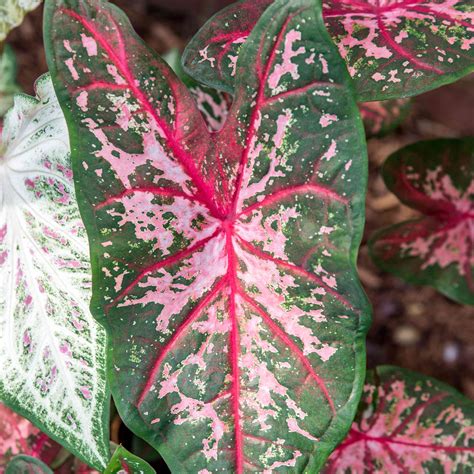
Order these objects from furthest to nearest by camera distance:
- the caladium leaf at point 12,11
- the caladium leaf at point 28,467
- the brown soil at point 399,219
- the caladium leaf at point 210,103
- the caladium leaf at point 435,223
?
the brown soil at point 399,219
the caladium leaf at point 435,223
the caladium leaf at point 210,103
the caladium leaf at point 12,11
the caladium leaf at point 28,467

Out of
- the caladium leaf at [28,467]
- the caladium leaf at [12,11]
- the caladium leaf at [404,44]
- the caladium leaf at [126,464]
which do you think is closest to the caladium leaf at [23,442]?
the caladium leaf at [28,467]

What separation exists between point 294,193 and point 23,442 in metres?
0.74

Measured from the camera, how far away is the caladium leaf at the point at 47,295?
0.81 m

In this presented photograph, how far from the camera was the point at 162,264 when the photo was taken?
75cm

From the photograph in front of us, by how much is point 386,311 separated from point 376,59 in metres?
1.03

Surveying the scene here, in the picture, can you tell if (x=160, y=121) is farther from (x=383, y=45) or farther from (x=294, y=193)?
(x=383, y=45)

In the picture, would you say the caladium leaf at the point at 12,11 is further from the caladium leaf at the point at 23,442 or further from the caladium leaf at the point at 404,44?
the caladium leaf at the point at 23,442

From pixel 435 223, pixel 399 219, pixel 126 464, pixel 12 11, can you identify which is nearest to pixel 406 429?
pixel 435 223

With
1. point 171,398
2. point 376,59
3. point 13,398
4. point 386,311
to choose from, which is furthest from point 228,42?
point 386,311

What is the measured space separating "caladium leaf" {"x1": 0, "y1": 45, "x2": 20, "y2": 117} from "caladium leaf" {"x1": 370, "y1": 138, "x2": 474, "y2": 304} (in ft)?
2.58

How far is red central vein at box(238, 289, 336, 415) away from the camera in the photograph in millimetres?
Result: 739

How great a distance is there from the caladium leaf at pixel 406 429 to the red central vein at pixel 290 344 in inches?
16.0

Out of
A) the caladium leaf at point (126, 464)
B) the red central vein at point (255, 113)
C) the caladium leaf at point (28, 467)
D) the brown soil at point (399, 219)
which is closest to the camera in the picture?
the red central vein at point (255, 113)

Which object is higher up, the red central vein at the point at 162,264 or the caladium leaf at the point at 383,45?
the caladium leaf at the point at 383,45
